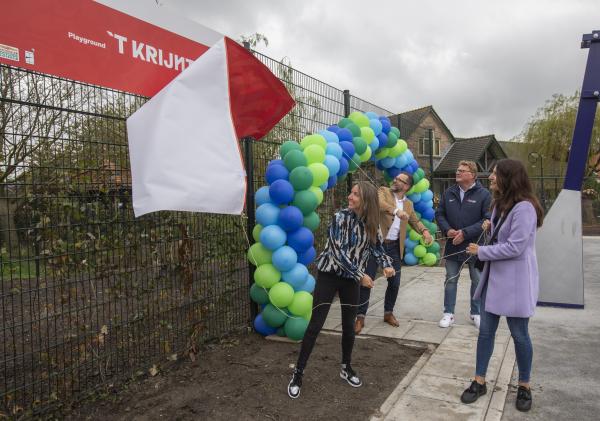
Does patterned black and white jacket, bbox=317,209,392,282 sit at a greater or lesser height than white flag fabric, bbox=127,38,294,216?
lesser

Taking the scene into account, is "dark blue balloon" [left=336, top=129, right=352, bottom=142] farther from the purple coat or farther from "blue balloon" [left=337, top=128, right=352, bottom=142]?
the purple coat

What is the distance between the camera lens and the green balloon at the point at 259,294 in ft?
16.6

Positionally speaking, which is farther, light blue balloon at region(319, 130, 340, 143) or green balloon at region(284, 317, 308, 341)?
light blue balloon at region(319, 130, 340, 143)

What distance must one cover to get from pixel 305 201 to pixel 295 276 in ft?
2.53

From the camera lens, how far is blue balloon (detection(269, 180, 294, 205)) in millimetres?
4672

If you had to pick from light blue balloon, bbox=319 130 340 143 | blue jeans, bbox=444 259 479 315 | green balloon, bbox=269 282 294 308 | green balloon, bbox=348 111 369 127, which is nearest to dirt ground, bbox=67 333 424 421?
green balloon, bbox=269 282 294 308

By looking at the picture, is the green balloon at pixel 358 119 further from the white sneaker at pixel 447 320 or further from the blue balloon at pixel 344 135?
the white sneaker at pixel 447 320

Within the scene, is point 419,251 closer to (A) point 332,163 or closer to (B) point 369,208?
(A) point 332,163

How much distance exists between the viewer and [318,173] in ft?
16.1

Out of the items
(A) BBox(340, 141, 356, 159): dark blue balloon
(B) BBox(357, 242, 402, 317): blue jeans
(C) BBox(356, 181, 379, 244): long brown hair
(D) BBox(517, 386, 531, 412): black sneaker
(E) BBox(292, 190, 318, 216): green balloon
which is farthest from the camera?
(A) BBox(340, 141, 356, 159): dark blue balloon

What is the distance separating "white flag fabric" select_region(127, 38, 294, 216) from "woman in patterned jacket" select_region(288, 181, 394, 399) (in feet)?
2.72

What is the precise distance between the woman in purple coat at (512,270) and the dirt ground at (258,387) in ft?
2.89

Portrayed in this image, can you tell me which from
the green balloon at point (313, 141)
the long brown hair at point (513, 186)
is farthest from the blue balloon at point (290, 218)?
the long brown hair at point (513, 186)

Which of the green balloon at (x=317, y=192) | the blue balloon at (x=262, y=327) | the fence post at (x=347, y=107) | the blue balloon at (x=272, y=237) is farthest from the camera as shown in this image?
the fence post at (x=347, y=107)
